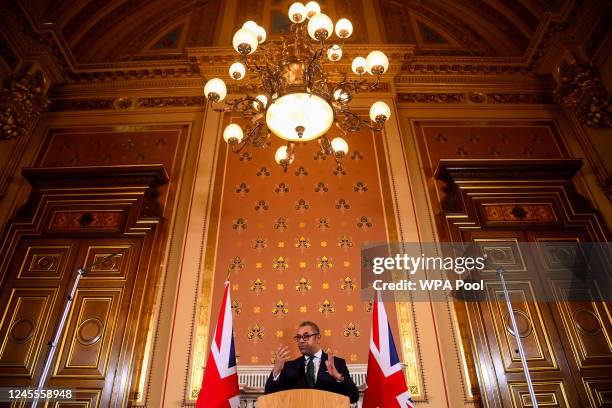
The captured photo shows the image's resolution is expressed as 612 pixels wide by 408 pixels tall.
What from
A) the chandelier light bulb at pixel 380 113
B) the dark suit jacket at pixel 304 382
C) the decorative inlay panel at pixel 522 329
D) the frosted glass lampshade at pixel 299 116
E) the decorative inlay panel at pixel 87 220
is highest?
the decorative inlay panel at pixel 87 220

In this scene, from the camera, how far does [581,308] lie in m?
4.41

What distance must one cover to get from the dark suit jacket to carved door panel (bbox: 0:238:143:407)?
4.80ft

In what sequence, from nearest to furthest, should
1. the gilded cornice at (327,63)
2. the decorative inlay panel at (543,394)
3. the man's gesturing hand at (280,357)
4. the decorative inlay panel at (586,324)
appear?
the man's gesturing hand at (280,357) → the decorative inlay panel at (543,394) → the decorative inlay panel at (586,324) → the gilded cornice at (327,63)

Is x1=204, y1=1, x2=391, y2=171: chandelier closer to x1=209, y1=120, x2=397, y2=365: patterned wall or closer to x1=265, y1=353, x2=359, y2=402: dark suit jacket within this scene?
x1=209, y1=120, x2=397, y2=365: patterned wall

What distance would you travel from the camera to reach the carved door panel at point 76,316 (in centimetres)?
404

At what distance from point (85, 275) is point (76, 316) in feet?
1.36

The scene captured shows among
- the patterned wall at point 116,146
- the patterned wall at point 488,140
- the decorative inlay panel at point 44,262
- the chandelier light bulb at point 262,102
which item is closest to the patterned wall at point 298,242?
the patterned wall at point 488,140

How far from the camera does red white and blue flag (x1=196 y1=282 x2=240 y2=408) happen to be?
338 cm

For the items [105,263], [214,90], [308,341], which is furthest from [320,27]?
[105,263]

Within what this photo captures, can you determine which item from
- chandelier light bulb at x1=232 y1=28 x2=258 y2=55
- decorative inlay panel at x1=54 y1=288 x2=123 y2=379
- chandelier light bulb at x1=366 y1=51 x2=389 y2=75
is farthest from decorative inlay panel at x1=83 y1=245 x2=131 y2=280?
chandelier light bulb at x1=366 y1=51 x2=389 y2=75

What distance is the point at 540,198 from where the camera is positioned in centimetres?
507

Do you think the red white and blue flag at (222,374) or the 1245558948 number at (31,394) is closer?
the red white and blue flag at (222,374)

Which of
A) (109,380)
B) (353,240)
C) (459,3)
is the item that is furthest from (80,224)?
(459,3)

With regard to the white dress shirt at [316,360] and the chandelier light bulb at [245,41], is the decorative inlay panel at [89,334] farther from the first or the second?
the chandelier light bulb at [245,41]
